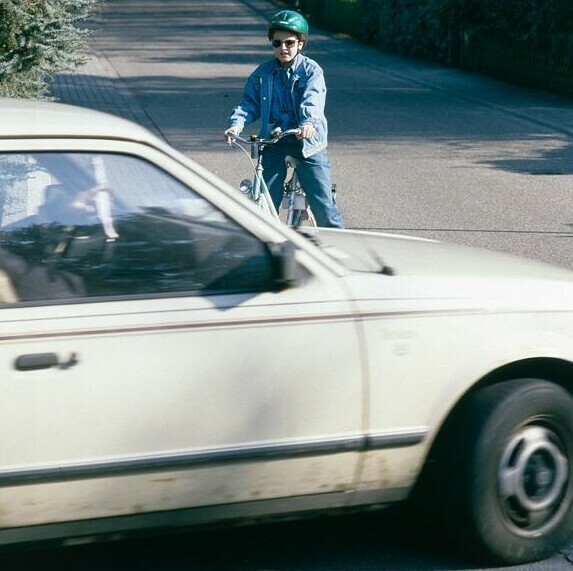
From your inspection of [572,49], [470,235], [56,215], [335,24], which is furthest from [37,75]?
[335,24]

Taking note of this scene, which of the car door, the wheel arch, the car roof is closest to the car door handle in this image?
the car door

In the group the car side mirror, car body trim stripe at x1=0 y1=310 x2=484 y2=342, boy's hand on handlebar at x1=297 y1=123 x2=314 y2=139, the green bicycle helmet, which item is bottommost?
boy's hand on handlebar at x1=297 y1=123 x2=314 y2=139

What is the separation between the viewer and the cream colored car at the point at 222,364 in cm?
411

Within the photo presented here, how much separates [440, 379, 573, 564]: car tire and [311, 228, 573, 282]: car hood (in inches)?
16.4

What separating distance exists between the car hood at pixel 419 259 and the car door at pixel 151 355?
0.38 metres

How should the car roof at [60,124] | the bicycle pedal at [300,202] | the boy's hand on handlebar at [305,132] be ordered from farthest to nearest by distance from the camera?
1. the bicycle pedal at [300,202]
2. the boy's hand on handlebar at [305,132]
3. the car roof at [60,124]

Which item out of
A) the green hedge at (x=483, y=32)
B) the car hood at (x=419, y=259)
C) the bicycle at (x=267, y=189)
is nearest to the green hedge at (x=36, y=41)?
the bicycle at (x=267, y=189)

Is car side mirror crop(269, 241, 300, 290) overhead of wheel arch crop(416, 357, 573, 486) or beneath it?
overhead

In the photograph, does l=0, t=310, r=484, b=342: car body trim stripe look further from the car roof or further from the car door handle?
the car roof

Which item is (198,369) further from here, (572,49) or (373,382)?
(572,49)

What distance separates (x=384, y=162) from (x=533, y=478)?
1188cm

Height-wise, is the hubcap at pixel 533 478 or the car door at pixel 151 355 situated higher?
the car door at pixel 151 355

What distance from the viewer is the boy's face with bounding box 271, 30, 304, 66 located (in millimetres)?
8461

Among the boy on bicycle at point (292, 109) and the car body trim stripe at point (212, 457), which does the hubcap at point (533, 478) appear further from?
the boy on bicycle at point (292, 109)
